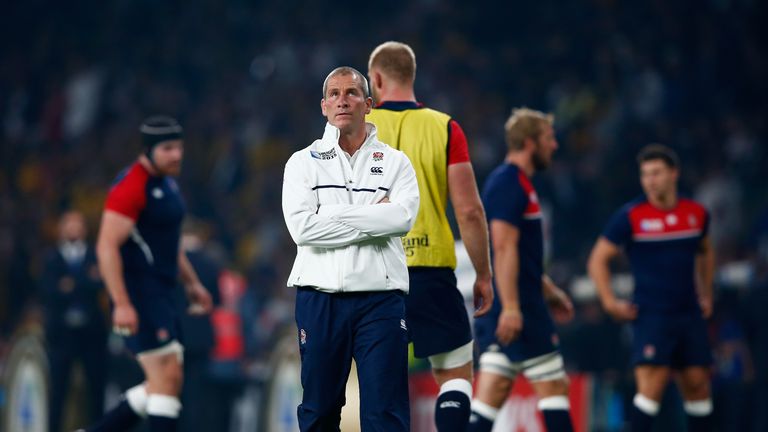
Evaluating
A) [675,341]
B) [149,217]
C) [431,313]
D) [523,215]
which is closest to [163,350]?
[149,217]

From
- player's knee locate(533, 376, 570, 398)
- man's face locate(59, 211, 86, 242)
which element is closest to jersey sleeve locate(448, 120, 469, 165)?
player's knee locate(533, 376, 570, 398)

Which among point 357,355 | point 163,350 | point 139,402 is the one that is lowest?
point 139,402

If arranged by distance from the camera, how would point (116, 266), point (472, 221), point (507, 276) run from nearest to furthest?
point (472, 221)
point (507, 276)
point (116, 266)

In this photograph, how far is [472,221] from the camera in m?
6.79

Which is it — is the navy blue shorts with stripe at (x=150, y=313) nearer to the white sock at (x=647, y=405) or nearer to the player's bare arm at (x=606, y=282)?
the player's bare arm at (x=606, y=282)

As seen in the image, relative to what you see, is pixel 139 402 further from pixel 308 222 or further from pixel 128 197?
pixel 308 222

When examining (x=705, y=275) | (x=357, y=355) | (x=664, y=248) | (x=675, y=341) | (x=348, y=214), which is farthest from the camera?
(x=705, y=275)

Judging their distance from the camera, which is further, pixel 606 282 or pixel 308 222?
pixel 606 282

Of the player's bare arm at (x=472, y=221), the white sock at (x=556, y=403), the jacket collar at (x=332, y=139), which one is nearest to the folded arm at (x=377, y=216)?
the jacket collar at (x=332, y=139)

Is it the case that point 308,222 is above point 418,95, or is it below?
below

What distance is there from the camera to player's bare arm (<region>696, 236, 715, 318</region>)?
9.04 m

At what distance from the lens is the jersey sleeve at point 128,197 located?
321 inches

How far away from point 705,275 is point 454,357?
302 centimetres

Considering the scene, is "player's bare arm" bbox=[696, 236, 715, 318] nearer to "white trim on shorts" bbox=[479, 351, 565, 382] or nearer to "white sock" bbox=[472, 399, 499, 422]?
"white trim on shorts" bbox=[479, 351, 565, 382]
